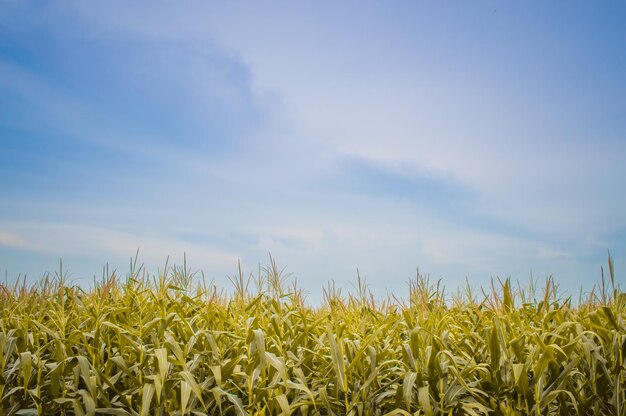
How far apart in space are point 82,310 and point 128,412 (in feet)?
5.82

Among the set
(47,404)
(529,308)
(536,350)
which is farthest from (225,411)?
(529,308)

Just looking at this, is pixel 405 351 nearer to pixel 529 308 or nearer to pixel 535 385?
pixel 535 385

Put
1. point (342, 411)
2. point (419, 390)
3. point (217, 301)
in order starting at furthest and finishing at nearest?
point (217, 301) < point (342, 411) < point (419, 390)

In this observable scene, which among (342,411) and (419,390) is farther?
(342,411)

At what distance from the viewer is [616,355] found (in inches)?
132

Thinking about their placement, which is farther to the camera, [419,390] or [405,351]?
[405,351]

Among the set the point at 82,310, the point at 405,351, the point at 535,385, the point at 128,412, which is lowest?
the point at 128,412

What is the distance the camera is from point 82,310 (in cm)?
451

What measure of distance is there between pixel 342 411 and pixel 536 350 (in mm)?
1347

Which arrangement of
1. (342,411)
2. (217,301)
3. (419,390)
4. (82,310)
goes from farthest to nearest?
(217,301) → (82,310) → (342,411) → (419,390)

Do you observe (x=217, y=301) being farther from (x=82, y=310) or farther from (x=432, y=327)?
(x=432, y=327)

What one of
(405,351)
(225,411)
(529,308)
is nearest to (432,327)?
(405,351)

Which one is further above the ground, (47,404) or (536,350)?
(536,350)

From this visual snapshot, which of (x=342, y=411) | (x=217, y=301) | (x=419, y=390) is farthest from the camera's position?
(x=217, y=301)
